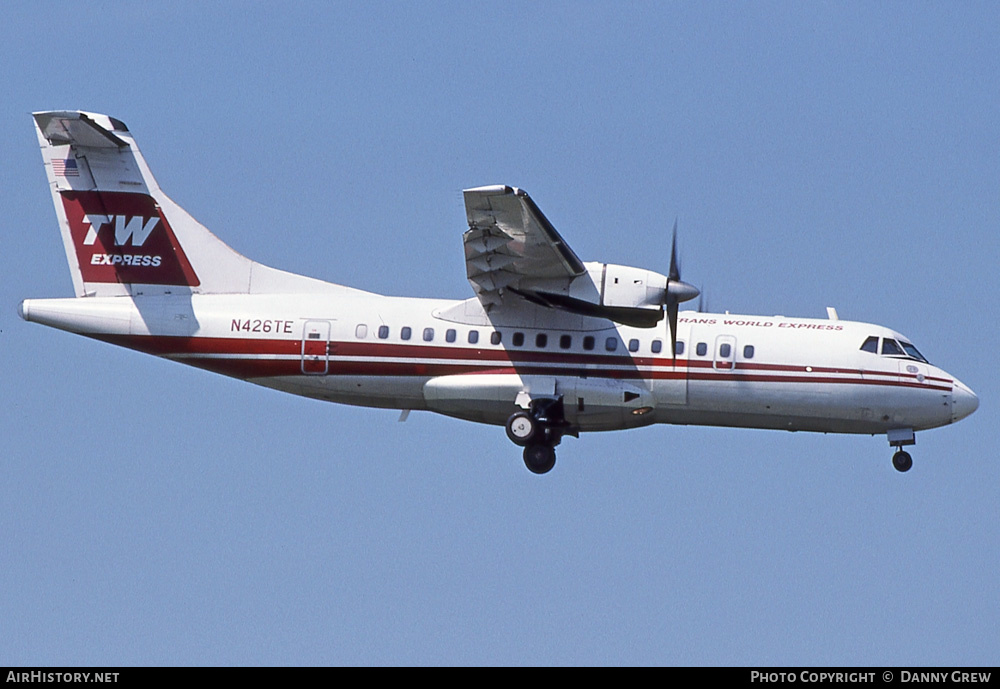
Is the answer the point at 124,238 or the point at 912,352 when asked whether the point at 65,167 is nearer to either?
the point at 124,238

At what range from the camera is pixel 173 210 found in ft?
89.8

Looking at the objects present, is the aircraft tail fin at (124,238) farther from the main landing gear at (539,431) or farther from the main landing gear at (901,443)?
the main landing gear at (901,443)

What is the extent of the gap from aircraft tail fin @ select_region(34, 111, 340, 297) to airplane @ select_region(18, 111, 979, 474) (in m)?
0.08

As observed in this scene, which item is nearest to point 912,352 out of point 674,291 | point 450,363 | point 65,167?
point 674,291

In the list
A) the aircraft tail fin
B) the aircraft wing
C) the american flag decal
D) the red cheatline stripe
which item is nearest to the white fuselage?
the red cheatline stripe

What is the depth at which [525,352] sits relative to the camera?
2583cm

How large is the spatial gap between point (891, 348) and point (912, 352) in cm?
60

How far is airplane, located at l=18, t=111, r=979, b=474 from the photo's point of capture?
25641 millimetres

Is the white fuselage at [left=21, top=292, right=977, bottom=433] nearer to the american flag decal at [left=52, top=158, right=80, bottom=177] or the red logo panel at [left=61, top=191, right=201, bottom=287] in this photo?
the red logo panel at [left=61, top=191, right=201, bottom=287]

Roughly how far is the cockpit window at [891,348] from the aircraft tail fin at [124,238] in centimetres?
1094

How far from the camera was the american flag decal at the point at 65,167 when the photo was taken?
2700 cm

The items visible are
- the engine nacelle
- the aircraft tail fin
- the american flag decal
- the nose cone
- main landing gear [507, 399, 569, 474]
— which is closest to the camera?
the engine nacelle
